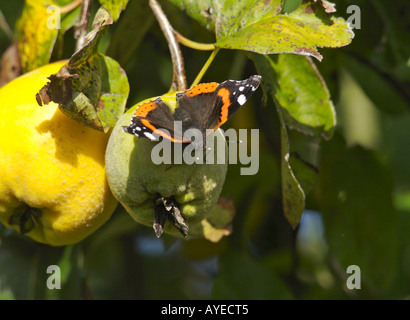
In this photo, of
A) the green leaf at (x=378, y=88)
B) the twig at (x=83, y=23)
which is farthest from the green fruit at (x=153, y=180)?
the green leaf at (x=378, y=88)

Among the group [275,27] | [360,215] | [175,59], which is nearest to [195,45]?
[175,59]

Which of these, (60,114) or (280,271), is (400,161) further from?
(60,114)

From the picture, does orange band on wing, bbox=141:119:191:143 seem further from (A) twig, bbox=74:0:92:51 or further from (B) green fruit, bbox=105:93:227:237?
(A) twig, bbox=74:0:92:51

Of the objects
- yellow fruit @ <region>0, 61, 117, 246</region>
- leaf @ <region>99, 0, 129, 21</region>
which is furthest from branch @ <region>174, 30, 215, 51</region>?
yellow fruit @ <region>0, 61, 117, 246</region>

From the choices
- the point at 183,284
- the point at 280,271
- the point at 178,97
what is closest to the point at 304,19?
the point at 178,97

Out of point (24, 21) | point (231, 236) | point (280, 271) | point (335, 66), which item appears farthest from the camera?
point (280, 271)

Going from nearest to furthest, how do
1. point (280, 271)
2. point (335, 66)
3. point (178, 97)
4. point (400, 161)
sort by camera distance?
point (178, 97)
point (335, 66)
point (280, 271)
point (400, 161)

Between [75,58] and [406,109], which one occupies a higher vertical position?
[75,58]
